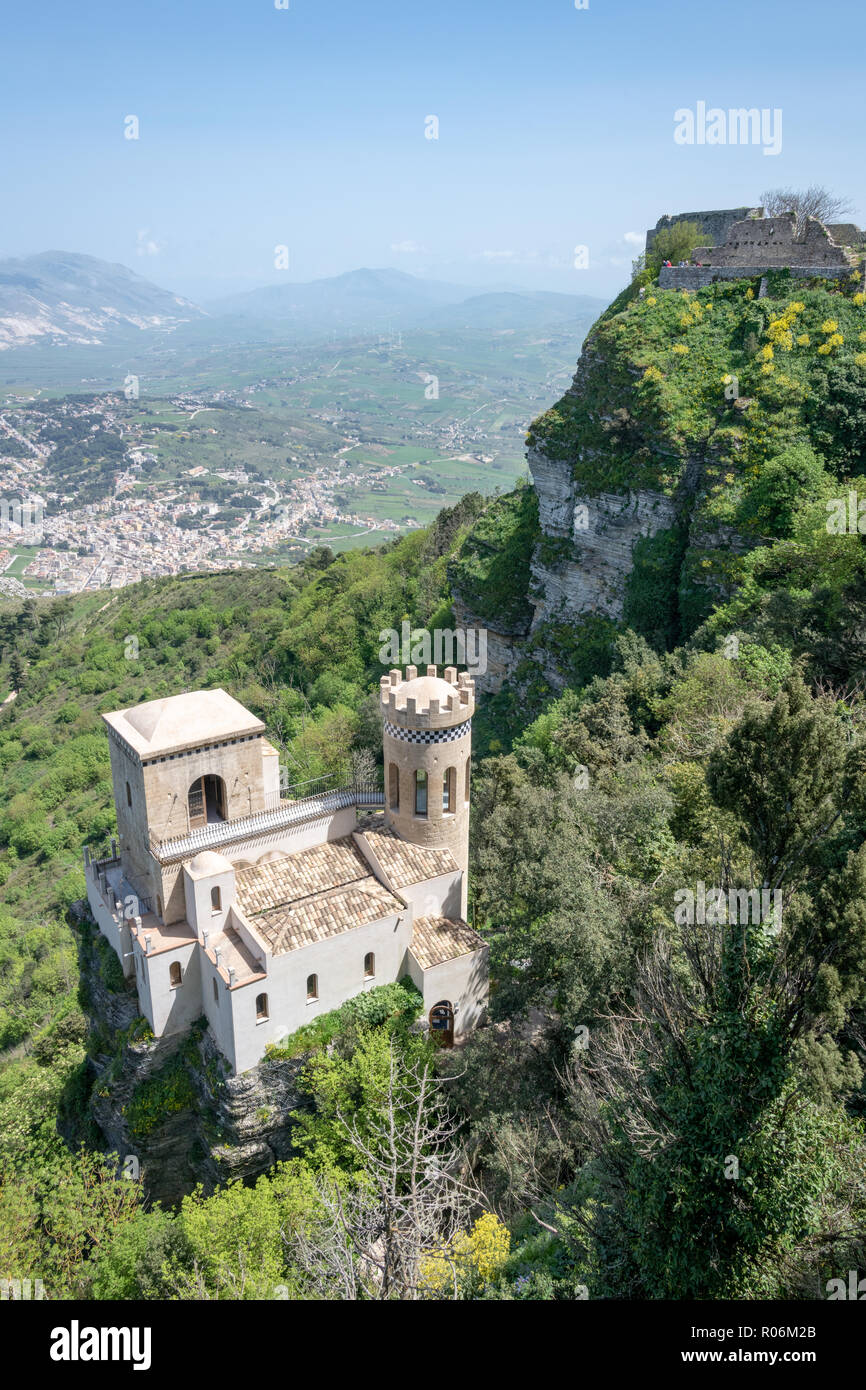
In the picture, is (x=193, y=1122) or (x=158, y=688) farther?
(x=158, y=688)

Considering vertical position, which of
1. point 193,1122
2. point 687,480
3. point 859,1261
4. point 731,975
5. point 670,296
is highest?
point 670,296

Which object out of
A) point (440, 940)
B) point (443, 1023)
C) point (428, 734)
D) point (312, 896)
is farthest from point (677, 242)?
point (443, 1023)

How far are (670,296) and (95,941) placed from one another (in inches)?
1666

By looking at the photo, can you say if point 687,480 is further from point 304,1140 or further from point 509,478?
point 509,478

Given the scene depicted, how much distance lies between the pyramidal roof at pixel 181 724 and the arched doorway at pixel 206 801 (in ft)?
4.24

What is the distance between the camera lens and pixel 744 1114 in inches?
467

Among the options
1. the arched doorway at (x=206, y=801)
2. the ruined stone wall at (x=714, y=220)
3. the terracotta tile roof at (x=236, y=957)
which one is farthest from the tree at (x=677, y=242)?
the terracotta tile roof at (x=236, y=957)

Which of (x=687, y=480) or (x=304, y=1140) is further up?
(x=687, y=480)

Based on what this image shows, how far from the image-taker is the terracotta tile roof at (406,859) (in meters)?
23.2

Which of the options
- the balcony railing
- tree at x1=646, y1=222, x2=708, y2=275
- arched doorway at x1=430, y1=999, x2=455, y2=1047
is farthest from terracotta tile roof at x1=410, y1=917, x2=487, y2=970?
tree at x1=646, y1=222, x2=708, y2=275

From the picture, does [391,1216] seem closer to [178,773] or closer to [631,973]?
[631,973]

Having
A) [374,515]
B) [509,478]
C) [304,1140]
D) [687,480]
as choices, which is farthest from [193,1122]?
[509,478]

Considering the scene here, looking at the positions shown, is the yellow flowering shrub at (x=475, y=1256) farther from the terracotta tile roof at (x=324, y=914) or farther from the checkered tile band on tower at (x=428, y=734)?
the checkered tile band on tower at (x=428, y=734)
